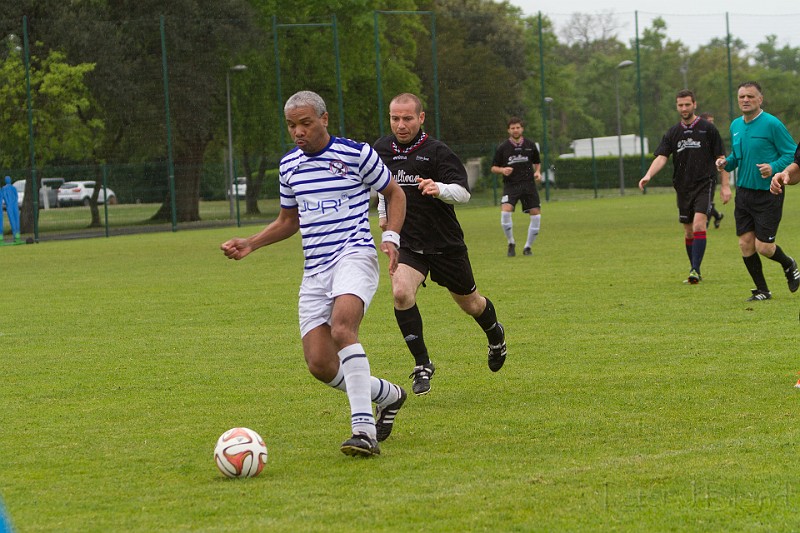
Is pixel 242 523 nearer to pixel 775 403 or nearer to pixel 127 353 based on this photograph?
pixel 775 403

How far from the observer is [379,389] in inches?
257

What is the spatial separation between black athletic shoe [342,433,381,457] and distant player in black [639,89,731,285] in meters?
9.03

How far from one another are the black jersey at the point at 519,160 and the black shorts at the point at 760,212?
8453 millimetres

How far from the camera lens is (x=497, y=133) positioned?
4475 cm

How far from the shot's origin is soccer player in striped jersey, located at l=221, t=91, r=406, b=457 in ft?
20.6

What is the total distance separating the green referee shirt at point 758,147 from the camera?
11.8 metres

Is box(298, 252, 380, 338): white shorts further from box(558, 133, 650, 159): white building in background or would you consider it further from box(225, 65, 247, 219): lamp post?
box(558, 133, 650, 159): white building in background

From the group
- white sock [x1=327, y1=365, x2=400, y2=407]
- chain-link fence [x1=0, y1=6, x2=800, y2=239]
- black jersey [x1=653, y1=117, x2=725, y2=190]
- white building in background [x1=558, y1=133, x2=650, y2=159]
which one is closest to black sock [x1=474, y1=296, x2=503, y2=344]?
white sock [x1=327, y1=365, x2=400, y2=407]

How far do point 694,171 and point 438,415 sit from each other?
27.4 ft

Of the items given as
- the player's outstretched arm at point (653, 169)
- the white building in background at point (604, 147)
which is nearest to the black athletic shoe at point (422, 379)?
the player's outstretched arm at point (653, 169)

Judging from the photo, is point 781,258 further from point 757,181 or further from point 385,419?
point 385,419

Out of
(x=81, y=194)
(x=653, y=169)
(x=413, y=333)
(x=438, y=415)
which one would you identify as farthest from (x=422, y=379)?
(x=81, y=194)

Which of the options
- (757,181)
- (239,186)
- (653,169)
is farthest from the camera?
(239,186)

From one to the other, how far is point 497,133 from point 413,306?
3704 cm
